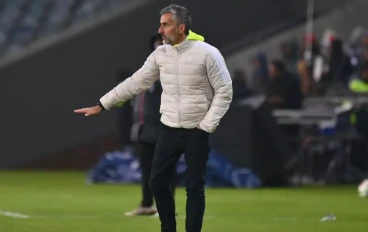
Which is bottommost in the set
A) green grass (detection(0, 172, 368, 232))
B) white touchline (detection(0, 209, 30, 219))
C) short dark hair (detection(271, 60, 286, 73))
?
green grass (detection(0, 172, 368, 232))

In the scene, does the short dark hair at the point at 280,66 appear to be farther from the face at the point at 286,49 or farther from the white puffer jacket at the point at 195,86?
the white puffer jacket at the point at 195,86

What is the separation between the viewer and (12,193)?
16.2 meters

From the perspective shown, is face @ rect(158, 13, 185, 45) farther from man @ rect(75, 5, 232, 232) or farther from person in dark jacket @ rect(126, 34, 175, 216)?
person in dark jacket @ rect(126, 34, 175, 216)

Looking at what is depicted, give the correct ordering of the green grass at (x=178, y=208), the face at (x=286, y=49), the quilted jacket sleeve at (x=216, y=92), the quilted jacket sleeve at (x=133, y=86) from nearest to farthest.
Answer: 1. the quilted jacket sleeve at (x=216, y=92)
2. the quilted jacket sleeve at (x=133, y=86)
3. the green grass at (x=178, y=208)
4. the face at (x=286, y=49)

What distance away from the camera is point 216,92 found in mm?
9172

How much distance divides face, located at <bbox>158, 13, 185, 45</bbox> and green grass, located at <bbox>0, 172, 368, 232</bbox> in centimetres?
238

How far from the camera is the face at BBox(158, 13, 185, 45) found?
9.17 metres

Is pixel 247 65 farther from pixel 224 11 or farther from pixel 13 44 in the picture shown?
pixel 13 44

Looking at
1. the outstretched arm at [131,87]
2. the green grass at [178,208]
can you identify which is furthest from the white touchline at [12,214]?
the outstretched arm at [131,87]

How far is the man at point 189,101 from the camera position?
916 cm

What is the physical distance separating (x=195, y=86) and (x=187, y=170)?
701mm

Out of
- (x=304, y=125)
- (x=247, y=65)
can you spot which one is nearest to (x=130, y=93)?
(x=304, y=125)

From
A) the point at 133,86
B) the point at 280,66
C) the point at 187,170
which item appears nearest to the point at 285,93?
the point at 280,66

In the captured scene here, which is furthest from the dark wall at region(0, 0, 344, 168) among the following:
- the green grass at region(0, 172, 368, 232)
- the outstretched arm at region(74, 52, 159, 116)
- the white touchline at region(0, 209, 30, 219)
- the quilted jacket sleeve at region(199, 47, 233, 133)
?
the quilted jacket sleeve at region(199, 47, 233, 133)
